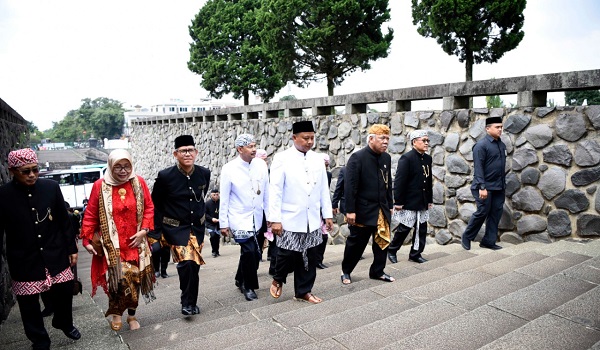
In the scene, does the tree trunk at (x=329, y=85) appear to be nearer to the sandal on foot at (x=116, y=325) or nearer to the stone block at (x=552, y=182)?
the stone block at (x=552, y=182)

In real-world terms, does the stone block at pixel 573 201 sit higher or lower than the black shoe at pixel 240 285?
higher

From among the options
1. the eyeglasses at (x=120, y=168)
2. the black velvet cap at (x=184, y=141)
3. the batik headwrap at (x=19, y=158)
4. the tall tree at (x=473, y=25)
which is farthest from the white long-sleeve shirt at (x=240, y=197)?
the tall tree at (x=473, y=25)

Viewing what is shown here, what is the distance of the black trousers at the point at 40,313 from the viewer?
10.0 feet

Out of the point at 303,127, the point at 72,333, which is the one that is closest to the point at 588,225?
the point at 303,127

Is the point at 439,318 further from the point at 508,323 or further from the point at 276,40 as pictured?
the point at 276,40

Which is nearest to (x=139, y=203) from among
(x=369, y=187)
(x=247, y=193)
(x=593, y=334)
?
(x=247, y=193)

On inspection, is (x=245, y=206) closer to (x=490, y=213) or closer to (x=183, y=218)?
(x=183, y=218)

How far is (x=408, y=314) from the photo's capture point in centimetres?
298

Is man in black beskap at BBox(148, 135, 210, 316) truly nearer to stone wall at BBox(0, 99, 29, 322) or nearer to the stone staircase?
the stone staircase

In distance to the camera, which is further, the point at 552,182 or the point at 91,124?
the point at 91,124

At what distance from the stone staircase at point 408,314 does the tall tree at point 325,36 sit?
15.8m

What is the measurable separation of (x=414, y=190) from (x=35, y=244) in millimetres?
3834

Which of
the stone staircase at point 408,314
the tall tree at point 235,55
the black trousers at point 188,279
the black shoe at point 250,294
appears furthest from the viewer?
the tall tree at point 235,55

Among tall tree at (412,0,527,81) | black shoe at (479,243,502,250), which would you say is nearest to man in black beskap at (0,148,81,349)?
black shoe at (479,243,502,250)
